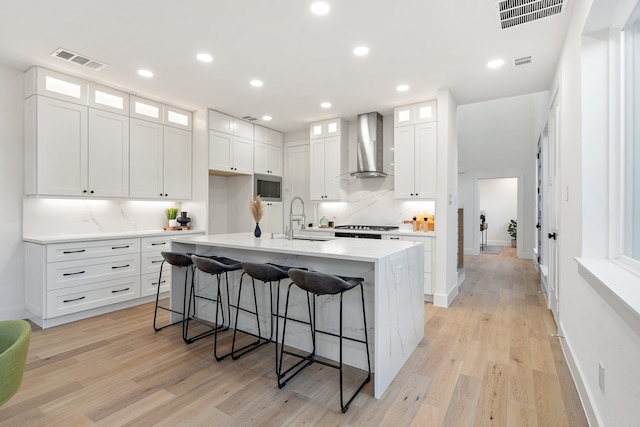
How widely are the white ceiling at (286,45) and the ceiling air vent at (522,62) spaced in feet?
0.22

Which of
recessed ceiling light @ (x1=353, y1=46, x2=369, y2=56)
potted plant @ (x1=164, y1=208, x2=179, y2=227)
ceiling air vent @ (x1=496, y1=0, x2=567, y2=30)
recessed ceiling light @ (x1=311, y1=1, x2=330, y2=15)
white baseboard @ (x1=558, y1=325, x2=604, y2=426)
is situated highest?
recessed ceiling light @ (x1=353, y1=46, x2=369, y2=56)

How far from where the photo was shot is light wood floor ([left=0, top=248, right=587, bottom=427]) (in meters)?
1.90

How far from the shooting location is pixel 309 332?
2.73 metres

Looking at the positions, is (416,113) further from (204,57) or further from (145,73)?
(145,73)

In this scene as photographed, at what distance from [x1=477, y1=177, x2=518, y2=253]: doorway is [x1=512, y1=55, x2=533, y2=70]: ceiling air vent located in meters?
8.04

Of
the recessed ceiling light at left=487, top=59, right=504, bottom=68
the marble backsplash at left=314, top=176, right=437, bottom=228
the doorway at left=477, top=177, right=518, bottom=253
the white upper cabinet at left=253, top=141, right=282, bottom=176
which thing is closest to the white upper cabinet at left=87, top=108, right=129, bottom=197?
the white upper cabinet at left=253, top=141, right=282, bottom=176

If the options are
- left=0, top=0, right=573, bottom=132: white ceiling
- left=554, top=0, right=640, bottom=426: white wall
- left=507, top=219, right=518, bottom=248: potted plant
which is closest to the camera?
left=554, top=0, right=640, bottom=426: white wall

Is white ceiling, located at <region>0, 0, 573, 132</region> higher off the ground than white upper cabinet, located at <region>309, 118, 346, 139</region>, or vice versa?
white ceiling, located at <region>0, 0, 573, 132</region>

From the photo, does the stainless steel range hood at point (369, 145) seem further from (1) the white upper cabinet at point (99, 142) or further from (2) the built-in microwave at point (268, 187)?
(1) the white upper cabinet at point (99, 142)

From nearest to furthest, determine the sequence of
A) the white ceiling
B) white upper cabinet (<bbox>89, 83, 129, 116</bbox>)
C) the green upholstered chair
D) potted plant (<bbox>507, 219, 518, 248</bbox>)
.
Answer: the green upholstered chair → the white ceiling → white upper cabinet (<bbox>89, 83, 129, 116</bbox>) → potted plant (<bbox>507, 219, 518, 248</bbox>)

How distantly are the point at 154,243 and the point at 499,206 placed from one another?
34.8ft

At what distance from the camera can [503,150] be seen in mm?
8086

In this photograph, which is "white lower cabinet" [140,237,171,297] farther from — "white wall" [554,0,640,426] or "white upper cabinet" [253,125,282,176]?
"white wall" [554,0,640,426]

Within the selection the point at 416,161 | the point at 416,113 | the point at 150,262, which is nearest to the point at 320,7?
the point at 416,113
